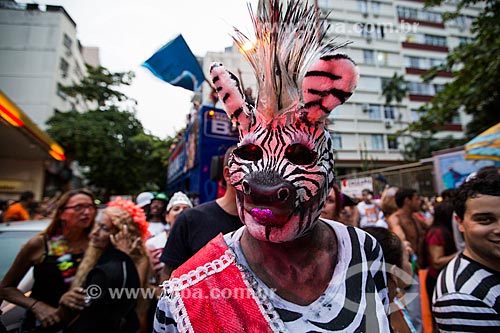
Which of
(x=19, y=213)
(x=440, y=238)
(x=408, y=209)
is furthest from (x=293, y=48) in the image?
(x=19, y=213)

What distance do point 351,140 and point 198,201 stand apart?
1134 inches

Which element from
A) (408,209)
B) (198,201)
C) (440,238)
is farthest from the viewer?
(198,201)

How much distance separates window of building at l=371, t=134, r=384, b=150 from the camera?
32844 mm

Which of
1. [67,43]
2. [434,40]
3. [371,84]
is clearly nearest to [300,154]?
[67,43]

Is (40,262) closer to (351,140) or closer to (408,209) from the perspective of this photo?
(408,209)

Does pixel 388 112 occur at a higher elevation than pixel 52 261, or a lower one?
higher

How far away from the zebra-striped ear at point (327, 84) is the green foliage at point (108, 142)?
19644 millimetres

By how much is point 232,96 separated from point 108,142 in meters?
20.0

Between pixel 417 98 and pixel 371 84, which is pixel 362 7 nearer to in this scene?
pixel 371 84

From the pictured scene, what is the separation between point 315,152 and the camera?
3.86 ft

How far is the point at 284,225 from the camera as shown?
3.49 ft

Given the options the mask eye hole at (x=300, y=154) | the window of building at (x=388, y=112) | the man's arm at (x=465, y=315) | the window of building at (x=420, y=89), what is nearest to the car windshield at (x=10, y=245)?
the mask eye hole at (x=300, y=154)

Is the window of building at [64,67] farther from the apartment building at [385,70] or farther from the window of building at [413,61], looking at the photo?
the window of building at [413,61]

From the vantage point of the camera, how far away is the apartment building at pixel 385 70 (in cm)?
3198
